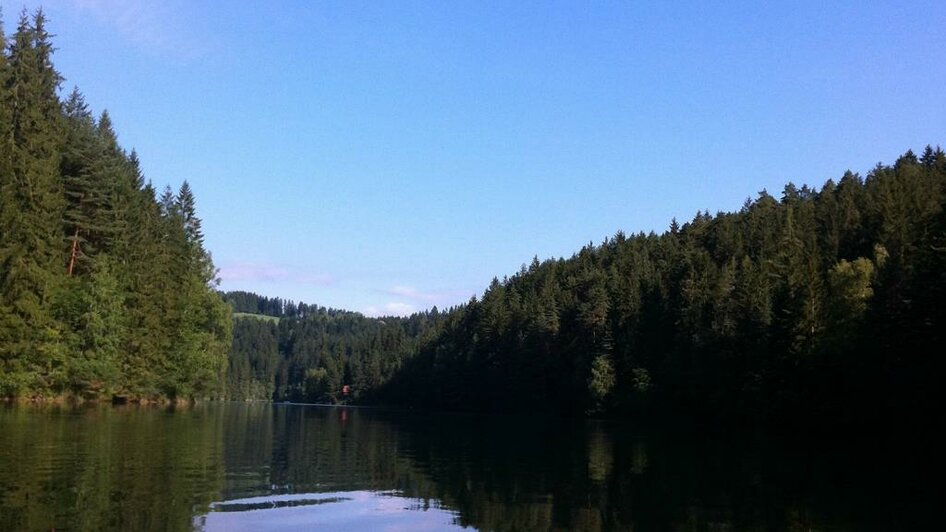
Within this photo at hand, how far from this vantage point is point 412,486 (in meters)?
26.7

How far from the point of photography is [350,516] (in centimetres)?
1997

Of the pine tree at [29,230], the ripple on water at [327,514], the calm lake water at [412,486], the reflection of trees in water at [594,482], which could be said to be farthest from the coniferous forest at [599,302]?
the ripple on water at [327,514]

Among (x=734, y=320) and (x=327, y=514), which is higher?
(x=734, y=320)

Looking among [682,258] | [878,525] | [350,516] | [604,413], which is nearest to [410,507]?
[350,516]

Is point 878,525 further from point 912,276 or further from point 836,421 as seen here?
point 836,421

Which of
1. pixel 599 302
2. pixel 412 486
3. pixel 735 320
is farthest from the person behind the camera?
pixel 599 302

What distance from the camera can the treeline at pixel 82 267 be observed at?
5584 cm

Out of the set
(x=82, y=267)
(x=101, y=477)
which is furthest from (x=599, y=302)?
(x=101, y=477)

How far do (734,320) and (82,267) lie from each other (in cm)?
6776

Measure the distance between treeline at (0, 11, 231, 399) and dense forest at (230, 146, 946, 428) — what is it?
5682 cm

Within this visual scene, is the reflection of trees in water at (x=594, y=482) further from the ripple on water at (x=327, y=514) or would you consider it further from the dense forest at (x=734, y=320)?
the dense forest at (x=734, y=320)

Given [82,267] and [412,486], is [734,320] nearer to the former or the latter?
[82,267]

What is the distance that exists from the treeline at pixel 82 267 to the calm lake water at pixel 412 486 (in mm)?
14303

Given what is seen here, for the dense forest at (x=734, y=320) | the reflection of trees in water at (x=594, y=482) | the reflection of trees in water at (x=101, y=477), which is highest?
the dense forest at (x=734, y=320)
